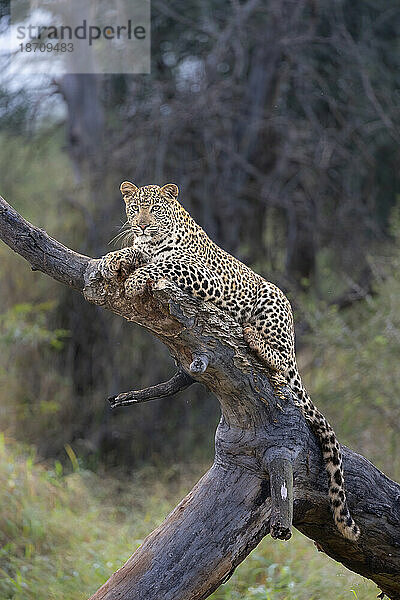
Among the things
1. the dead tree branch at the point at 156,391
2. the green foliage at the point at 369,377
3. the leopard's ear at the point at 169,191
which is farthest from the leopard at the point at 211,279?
the green foliage at the point at 369,377

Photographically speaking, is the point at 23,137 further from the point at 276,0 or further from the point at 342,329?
the point at 342,329

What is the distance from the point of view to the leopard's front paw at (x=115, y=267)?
9.71ft

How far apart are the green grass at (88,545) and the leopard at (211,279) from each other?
172 centimetres

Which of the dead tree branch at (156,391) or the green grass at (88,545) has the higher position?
the dead tree branch at (156,391)

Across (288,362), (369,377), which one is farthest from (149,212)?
(369,377)

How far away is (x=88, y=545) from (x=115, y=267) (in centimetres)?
321

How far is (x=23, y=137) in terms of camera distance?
29.0 feet

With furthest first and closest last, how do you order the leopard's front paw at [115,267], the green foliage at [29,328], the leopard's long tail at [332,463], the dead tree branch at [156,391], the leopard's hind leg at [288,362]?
the green foliage at [29,328], the dead tree branch at [156,391], the leopard's long tail at [332,463], the leopard's hind leg at [288,362], the leopard's front paw at [115,267]

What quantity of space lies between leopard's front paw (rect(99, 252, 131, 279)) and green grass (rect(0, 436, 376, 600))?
104 inches

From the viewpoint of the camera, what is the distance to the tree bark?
119 inches

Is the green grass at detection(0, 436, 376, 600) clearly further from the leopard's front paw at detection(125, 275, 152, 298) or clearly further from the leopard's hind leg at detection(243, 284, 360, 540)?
the leopard's front paw at detection(125, 275, 152, 298)

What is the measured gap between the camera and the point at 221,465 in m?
3.43

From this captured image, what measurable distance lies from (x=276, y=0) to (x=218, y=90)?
1283 millimetres

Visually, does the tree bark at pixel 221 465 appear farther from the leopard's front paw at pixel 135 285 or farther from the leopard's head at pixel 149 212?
the leopard's head at pixel 149 212
